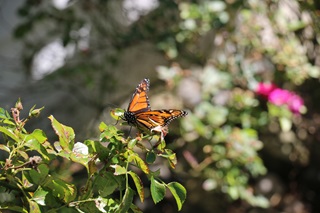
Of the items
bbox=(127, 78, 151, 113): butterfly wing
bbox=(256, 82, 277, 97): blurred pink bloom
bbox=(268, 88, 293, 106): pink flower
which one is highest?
bbox=(127, 78, 151, 113): butterfly wing

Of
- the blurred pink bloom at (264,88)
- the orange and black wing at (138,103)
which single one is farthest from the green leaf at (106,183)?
the blurred pink bloom at (264,88)

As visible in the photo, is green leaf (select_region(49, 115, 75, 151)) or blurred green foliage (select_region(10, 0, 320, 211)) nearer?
green leaf (select_region(49, 115, 75, 151))

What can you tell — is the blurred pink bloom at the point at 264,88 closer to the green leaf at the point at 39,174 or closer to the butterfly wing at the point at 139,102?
the butterfly wing at the point at 139,102

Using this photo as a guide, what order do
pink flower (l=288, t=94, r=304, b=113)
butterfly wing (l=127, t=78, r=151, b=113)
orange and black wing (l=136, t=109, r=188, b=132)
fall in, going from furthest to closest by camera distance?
pink flower (l=288, t=94, r=304, b=113)
butterfly wing (l=127, t=78, r=151, b=113)
orange and black wing (l=136, t=109, r=188, b=132)

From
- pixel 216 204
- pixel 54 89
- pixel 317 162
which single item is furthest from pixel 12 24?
pixel 317 162

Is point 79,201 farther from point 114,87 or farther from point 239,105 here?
point 114,87

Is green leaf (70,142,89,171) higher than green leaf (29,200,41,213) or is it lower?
higher

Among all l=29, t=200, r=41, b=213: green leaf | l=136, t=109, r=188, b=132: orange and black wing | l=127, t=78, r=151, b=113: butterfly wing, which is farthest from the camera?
l=127, t=78, r=151, b=113: butterfly wing

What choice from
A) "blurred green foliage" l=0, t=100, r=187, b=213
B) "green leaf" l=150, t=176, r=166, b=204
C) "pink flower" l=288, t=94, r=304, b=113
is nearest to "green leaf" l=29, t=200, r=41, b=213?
"blurred green foliage" l=0, t=100, r=187, b=213

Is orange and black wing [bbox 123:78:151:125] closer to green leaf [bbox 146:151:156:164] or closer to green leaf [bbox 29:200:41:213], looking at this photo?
green leaf [bbox 146:151:156:164]
